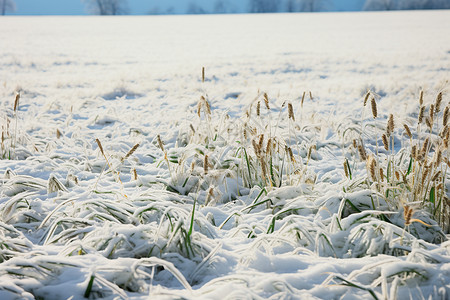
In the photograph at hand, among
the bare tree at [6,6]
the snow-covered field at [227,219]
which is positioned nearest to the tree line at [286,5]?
Answer: the bare tree at [6,6]

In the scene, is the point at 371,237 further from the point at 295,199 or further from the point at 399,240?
the point at 295,199

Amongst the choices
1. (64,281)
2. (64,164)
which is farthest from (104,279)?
(64,164)

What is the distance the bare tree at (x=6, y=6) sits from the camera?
214ft

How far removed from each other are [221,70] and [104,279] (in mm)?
9385

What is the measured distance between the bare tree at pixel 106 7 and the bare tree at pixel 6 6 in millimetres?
13407

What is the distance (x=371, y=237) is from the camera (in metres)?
1.77

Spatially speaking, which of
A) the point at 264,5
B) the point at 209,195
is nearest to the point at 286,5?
the point at 264,5

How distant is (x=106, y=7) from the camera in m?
67.4

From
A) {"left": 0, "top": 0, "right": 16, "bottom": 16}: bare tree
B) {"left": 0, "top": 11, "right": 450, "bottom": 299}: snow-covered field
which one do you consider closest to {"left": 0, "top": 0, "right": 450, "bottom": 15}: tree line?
{"left": 0, "top": 0, "right": 16, "bottom": 16}: bare tree

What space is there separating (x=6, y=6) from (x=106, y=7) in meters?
17.2

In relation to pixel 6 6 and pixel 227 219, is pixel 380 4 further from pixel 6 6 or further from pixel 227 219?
pixel 227 219

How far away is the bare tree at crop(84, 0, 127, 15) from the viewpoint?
2643 inches

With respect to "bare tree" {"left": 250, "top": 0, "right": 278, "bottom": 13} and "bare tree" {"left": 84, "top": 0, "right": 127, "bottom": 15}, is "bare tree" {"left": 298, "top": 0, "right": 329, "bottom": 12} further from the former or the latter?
"bare tree" {"left": 84, "top": 0, "right": 127, "bottom": 15}

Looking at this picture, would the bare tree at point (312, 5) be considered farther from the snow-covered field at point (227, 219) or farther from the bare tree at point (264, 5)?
the snow-covered field at point (227, 219)
